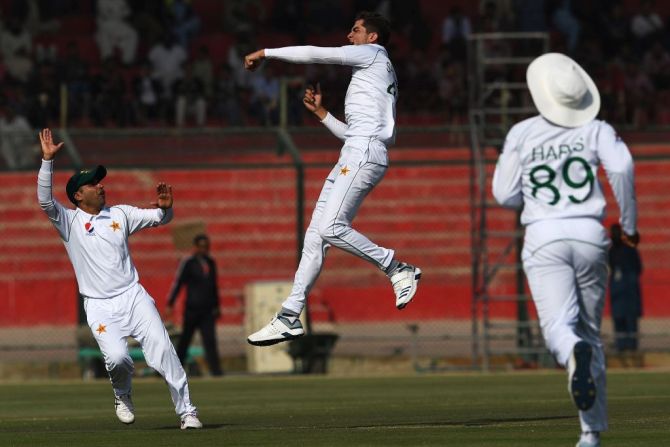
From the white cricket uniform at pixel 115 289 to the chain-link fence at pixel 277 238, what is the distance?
13450mm

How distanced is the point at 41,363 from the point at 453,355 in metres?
5.92

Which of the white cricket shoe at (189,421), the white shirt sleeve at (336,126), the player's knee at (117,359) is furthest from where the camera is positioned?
the white shirt sleeve at (336,126)

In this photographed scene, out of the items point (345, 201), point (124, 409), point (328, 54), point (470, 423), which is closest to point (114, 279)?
point (124, 409)

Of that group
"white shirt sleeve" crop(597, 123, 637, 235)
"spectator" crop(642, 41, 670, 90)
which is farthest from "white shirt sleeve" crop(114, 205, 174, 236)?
"spectator" crop(642, 41, 670, 90)

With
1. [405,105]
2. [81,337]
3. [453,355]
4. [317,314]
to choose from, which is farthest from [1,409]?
[405,105]

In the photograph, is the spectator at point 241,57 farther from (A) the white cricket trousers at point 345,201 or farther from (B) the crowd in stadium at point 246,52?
(A) the white cricket trousers at point 345,201

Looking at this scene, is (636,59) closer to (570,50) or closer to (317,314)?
(570,50)

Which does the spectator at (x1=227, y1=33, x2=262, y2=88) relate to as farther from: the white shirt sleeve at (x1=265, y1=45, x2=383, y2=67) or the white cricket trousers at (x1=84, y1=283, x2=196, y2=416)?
the white cricket trousers at (x1=84, y1=283, x2=196, y2=416)

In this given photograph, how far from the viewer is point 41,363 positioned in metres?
25.2

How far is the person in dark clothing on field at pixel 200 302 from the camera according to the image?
23.8m

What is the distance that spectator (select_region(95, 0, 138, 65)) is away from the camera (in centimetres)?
3462

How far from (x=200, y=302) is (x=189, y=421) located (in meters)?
10.5

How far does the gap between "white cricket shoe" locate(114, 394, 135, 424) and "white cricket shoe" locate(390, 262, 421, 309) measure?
2249 mm

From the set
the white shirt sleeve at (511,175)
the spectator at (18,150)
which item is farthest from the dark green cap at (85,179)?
the spectator at (18,150)
